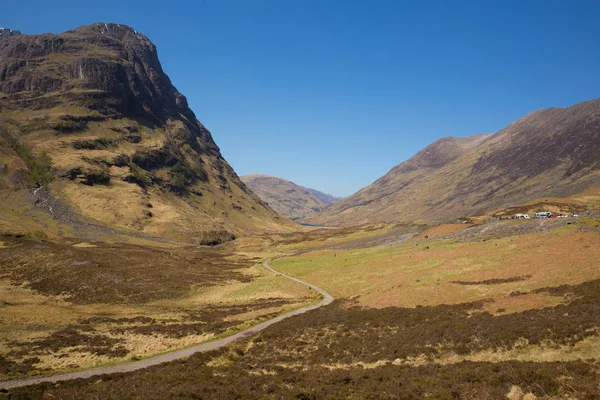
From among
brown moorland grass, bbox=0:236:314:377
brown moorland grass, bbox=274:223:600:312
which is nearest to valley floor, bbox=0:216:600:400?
brown moorland grass, bbox=274:223:600:312

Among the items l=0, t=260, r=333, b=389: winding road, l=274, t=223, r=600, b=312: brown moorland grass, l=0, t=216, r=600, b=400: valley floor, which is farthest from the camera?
l=274, t=223, r=600, b=312: brown moorland grass

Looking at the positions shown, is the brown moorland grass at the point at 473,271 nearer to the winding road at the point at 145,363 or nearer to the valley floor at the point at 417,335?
the valley floor at the point at 417,335

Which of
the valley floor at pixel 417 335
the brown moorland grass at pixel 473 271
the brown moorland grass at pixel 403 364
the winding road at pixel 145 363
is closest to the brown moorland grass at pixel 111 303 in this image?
the valley floor at pixel 417 335

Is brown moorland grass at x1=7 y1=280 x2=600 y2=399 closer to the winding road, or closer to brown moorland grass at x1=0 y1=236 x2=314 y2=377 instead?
the winding road

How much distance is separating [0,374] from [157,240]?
157640 mm

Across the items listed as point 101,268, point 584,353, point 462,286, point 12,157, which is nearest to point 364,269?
point 462,286

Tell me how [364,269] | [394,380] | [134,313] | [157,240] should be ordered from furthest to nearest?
[157,240]
[364,269]
[134,313]
[394,380]

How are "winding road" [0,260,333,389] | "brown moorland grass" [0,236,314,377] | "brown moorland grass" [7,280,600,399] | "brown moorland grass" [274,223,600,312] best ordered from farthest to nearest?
"brown moorland grass" [274,223,600,312]
"brown moorland grass" [0,236,314,377]
"winding road" [0,260,333,389]
"brown moorland grass" [7,280,600,399]

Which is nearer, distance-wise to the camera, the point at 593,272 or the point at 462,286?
the point at 593,272

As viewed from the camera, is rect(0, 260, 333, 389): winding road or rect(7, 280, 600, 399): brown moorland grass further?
rect(0, 260, 333, 389): winding road

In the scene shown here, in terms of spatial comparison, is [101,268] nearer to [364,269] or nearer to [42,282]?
[42,282]

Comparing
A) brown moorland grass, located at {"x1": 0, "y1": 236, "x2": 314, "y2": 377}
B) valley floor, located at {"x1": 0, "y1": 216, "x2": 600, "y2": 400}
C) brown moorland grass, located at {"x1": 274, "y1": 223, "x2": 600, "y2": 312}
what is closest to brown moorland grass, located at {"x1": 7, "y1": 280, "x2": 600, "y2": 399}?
valley floor, located at {"x1": 0, "y1": 216, "x2": 600, "y2": 400}

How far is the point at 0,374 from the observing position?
26641 mm

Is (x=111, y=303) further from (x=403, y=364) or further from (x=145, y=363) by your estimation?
(x=403, y=364)
